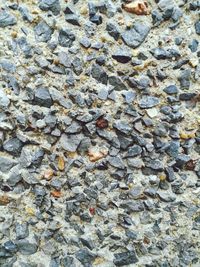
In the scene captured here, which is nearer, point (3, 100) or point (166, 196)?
point (3, 100)

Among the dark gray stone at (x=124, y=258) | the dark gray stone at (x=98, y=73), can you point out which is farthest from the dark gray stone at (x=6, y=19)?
the dark gray stone at (x=124, y=258)

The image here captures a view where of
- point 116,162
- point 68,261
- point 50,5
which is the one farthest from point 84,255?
point 50,5

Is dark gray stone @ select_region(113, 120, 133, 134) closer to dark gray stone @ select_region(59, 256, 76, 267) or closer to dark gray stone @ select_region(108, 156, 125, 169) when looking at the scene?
dark gray stone @ select_region(108, 156, 125, 169)

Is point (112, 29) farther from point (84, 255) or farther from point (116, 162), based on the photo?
point (84, 255)

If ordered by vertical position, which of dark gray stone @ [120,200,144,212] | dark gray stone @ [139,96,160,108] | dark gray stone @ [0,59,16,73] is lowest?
dark gray stone @ [120,200,144,212]

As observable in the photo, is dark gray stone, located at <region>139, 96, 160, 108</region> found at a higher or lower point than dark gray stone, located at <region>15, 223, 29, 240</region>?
higher

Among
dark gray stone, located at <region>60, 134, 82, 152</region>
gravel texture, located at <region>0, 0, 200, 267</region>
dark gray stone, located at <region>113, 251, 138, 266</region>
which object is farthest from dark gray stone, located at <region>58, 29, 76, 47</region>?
dark gray stone, located at <region>113, 251, 138, 266</region>
